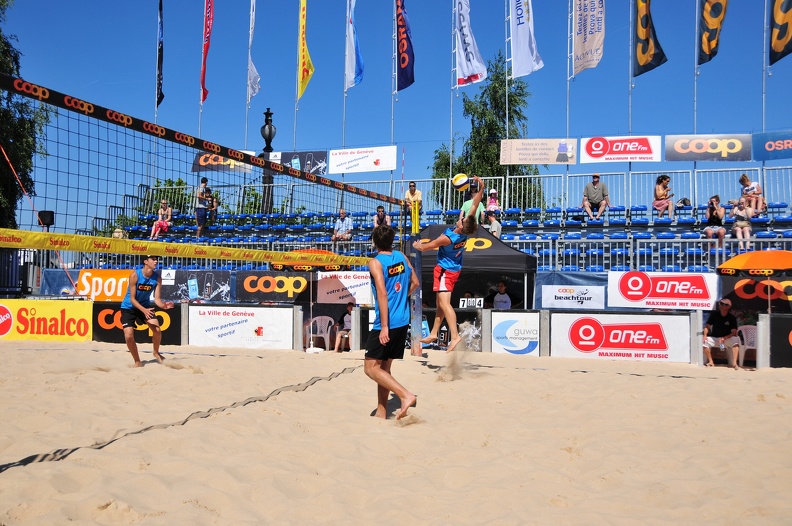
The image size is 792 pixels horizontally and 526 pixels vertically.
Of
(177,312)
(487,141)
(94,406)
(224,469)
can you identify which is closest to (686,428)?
(224,469)

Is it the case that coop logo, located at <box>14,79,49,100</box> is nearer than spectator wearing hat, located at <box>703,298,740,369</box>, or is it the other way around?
coop logo, located at <box>14,79,49,100</box>

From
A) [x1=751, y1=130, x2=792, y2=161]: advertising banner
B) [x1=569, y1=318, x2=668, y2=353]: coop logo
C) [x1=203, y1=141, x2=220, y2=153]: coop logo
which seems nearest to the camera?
[x1=203, y1=141, x2=220, y2=153]: coop logo

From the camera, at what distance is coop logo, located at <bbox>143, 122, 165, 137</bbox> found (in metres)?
7.55

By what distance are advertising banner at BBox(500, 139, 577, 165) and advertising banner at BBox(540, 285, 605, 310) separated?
7442mm

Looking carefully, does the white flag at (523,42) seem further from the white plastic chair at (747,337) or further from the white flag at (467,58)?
the white plastic chair at (747,337)

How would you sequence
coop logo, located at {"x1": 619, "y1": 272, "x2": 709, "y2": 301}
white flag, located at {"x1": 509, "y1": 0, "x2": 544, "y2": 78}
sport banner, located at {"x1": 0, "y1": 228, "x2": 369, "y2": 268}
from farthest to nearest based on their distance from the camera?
white flag, located at {"x1": 509, "y1": 0, "x2": 544, "y2": 78} → coop logo, located at {"x1": 619, "y1": 272, "x2": 709, "y2": 301} → sport banner, located at {"x1": 0, "y1": 228, "x2": 369, "y2": 268}

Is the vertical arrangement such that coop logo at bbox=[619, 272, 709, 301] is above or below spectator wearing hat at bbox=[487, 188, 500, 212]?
below

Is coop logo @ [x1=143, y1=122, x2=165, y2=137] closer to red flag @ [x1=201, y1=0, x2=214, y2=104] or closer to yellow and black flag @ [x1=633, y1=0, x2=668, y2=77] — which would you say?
yellow and black flag @ [x1=633, y1=0, x2=668, y2=77]

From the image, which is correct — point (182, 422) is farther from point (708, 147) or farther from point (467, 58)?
point (467, 58)

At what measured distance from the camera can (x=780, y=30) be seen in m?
16.7

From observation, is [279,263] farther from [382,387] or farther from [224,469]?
[224,469]

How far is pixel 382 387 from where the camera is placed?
16.2 feet

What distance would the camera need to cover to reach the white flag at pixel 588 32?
62.2 ft

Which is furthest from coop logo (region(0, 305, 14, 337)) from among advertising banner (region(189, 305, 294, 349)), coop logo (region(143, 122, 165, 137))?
coop logo (region(143, 122, 165, 137))
